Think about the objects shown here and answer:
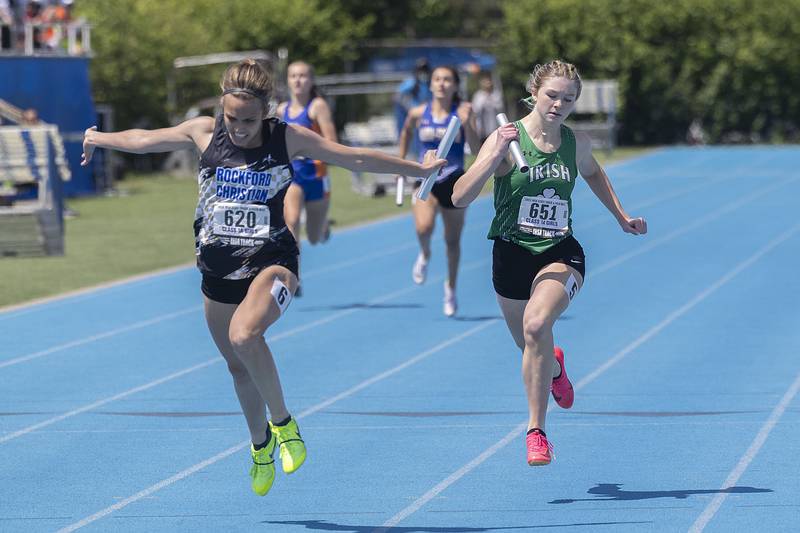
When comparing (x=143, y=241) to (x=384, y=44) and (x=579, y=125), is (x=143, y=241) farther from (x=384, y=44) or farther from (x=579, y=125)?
(x=384, y=44)

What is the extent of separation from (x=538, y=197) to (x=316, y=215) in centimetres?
667

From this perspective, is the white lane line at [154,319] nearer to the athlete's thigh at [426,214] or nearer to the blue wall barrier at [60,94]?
the athlete's thigh at [426,214]

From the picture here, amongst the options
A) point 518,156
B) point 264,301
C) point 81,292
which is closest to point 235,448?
point 264,301

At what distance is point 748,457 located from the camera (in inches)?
277

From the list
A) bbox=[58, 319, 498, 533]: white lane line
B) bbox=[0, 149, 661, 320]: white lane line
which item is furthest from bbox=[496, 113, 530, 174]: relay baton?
bbox=[0, 149, 661, 320]: white lane line

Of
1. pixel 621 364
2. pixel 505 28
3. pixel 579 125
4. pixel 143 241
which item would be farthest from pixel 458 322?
pixel 505 28

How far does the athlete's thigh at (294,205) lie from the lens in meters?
12.6

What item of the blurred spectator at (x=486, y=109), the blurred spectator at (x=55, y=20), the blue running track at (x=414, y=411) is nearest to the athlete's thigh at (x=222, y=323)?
the blue running track at (x=414, y=411)

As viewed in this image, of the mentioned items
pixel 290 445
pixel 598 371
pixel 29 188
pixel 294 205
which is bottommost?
pixel 29 188

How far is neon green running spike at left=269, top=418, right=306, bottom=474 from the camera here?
19.6ft

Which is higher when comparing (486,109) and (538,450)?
(538,450)

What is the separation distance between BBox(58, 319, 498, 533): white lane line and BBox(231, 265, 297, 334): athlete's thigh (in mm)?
969

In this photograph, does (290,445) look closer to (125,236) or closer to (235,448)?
(235,448)

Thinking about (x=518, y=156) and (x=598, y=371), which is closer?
(x=518, y=156)
